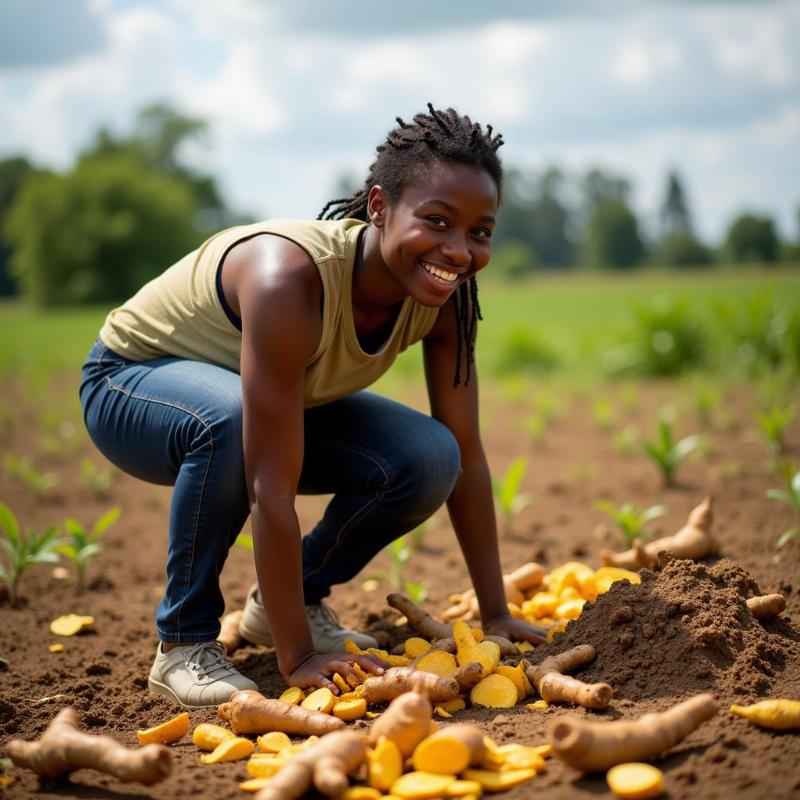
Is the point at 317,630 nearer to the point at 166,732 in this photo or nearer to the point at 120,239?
the point at 166,732

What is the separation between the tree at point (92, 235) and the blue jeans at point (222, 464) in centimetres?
3787

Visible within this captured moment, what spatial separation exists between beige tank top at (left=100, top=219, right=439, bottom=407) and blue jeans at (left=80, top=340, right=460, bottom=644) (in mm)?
66

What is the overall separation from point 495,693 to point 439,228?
1.17m

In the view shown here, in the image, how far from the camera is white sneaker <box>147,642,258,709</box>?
2459 millimetres

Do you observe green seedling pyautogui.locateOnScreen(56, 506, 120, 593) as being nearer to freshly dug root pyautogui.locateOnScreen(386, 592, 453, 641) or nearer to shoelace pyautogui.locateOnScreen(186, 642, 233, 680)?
shoelace pyautogui.locateOnScreen(186, 642, 233, 680)

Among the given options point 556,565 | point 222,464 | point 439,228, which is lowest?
point 556,565

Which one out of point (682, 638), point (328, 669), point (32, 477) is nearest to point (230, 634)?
point (328, 669)

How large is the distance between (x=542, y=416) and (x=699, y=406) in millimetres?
1285

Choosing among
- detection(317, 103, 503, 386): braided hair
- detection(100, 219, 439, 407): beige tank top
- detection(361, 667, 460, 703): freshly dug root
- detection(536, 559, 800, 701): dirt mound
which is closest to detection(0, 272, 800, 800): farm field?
detection(536, 559, 800, 701): dirt mound

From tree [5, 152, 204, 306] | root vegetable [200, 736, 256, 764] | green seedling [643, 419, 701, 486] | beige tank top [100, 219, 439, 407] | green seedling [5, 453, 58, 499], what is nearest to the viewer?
root vegetable [200, 736, 256, 764]

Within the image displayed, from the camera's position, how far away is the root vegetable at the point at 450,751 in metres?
1.86

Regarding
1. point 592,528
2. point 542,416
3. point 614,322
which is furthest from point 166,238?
point 592,528

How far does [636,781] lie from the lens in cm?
175

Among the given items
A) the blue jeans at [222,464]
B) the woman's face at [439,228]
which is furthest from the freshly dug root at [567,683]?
the woman's face at [439,228]
